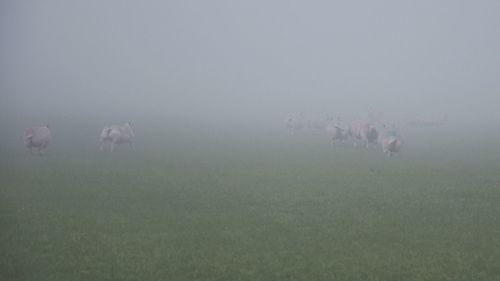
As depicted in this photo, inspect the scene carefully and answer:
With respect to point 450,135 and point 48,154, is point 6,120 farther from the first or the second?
point 450,135

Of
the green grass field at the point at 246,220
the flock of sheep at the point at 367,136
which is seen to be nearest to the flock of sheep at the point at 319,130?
the flock of sheep at the point at 367,136

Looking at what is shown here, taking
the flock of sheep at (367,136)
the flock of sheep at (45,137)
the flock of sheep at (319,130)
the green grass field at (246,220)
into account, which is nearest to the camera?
the green grass field at (246,220)

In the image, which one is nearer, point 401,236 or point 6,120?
point 401,236

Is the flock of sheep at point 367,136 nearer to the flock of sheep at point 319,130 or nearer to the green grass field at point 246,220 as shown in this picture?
the flock of sheep at point 319,130

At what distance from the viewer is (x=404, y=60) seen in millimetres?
183125

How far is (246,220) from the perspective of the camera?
57.0 ft

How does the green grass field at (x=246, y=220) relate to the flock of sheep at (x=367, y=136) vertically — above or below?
below

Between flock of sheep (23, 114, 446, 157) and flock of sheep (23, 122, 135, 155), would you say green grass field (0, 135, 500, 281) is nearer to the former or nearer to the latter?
flock of sheep (23, 122, 135, 155)

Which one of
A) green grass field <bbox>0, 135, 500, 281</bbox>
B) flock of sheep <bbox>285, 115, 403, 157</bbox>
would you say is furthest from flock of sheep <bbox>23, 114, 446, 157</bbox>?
green grass field <bbox>0, 135, 500, 281</bbox>

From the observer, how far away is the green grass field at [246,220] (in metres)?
13.2

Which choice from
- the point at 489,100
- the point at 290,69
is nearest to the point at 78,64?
the point at 290,69

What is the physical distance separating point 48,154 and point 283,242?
19834 millimetres

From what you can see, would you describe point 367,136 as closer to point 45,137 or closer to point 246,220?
point 45,137

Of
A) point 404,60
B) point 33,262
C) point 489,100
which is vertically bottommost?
point 33,262
